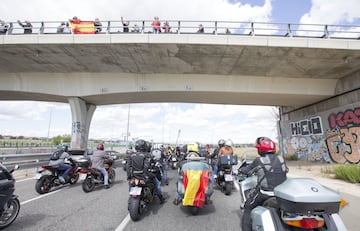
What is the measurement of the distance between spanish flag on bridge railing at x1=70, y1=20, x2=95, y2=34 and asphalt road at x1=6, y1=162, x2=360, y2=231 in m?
8.52

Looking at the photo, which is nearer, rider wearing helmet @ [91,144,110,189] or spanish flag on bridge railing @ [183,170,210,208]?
spanish flag on bridge railing @ [183,170,210,208]

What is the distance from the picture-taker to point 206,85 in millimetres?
14977

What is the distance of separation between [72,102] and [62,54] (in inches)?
201

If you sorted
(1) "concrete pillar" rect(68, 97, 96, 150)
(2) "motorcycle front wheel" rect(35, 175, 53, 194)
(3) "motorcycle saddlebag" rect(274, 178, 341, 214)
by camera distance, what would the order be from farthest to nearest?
1. (1) "concrete pillar" rect(68, 97, 96, 150)
2. (2) "motorcycle front wheel" rect(35, 175, 53, 194)
3. (3) "motorcycle saddlebag" rect(274, 178, 341, 214)

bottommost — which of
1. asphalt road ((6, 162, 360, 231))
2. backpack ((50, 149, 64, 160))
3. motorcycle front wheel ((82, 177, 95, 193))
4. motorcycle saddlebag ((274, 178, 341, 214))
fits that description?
asphalt road ((6, 162, 360, 231))

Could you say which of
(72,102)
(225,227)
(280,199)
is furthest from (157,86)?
(280,199)

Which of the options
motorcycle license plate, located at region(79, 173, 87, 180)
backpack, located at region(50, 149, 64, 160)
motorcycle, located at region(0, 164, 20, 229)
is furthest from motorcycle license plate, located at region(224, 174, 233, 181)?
backpack, located at region(50, 149, 64, 160)

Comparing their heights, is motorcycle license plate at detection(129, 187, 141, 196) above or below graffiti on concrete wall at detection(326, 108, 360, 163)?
below

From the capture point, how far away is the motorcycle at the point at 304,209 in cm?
222

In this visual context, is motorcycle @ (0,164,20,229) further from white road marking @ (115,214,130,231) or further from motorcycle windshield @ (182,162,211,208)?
motorcycle windshield @ (182,162,211,208)

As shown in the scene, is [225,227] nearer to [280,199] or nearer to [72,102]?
[280,199]

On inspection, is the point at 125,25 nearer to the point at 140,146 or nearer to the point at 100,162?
the point at 100,162

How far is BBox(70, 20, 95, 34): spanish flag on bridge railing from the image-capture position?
11368mm

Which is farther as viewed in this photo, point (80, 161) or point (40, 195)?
point (80, 161)
